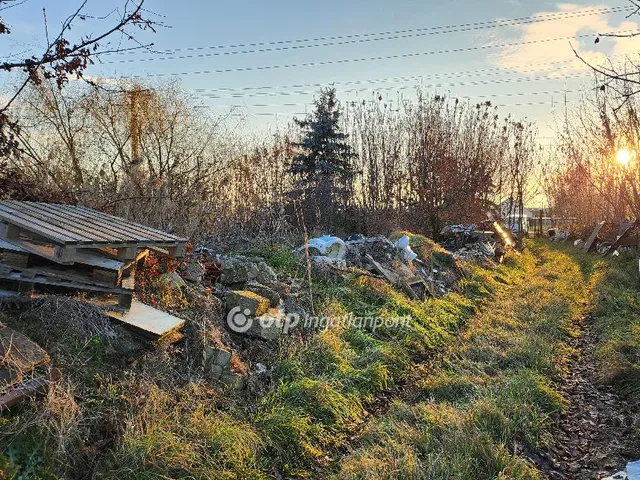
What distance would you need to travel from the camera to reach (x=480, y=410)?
4.18m

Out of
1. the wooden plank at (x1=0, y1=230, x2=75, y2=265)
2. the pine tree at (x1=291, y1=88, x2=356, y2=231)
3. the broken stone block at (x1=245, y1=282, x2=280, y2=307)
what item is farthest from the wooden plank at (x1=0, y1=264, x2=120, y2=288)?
the pine tree at (x1=291, y1=88, x2=356, y2=231)

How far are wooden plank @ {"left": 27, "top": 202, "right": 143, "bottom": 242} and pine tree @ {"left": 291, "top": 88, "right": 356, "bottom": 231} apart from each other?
1174 centimetres

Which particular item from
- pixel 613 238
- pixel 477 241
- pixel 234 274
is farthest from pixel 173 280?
pixel 613 238

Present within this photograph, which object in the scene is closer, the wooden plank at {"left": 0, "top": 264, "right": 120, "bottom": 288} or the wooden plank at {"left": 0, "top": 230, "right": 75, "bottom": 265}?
the wooden plank at {"left": 0, "top": 230, "right": 75, "bottom": 265}

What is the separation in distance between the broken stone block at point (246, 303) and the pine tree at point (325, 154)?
11.2 metres

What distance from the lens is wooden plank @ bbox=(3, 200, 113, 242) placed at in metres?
4.12

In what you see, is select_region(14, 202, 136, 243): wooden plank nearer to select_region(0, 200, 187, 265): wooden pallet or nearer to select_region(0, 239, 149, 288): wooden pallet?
select_region(0, 200, 187, 265): wooden pallet

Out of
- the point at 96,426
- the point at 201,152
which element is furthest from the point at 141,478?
the point at 201,152

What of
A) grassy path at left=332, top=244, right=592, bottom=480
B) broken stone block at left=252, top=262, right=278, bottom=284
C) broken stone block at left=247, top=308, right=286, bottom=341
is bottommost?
grassy path at left=332, top=244, right=592, bottom=480

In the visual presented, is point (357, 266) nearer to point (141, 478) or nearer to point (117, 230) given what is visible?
point (117, 230)

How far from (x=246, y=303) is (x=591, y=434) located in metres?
3.55

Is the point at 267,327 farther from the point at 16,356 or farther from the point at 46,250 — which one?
the point at 16,356

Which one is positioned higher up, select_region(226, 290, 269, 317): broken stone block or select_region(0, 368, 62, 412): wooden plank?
select_region(226, 290, 269, 317): broken stone block

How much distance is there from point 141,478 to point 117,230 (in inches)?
96.4
